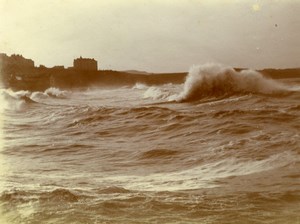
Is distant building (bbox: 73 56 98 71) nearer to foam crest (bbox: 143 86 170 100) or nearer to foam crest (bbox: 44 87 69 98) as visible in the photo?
foam crest (bbox: 143 86 170 100)

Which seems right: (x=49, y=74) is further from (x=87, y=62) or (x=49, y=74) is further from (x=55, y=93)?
(x=55, y=93)

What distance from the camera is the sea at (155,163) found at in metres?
2.60

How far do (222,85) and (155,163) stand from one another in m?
4.63

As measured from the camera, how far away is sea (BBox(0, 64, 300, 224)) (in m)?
2.60

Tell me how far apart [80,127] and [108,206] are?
2.55 m

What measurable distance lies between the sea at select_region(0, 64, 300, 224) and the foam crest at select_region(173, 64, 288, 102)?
1.01ft

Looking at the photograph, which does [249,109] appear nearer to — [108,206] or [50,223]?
[108,206]

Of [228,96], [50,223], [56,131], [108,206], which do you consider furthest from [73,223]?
[228,96]

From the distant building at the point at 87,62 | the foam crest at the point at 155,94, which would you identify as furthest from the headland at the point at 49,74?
the foam crest at the point at 155,94

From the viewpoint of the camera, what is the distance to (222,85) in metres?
8.21

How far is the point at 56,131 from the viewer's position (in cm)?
483

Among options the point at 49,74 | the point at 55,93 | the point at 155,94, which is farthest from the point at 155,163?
the point at 55,93

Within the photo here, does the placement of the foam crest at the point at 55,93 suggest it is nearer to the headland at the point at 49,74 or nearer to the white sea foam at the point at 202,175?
the headland at the point at 49,74

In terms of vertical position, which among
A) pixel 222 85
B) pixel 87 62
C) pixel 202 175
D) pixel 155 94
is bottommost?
pixel 202 175
